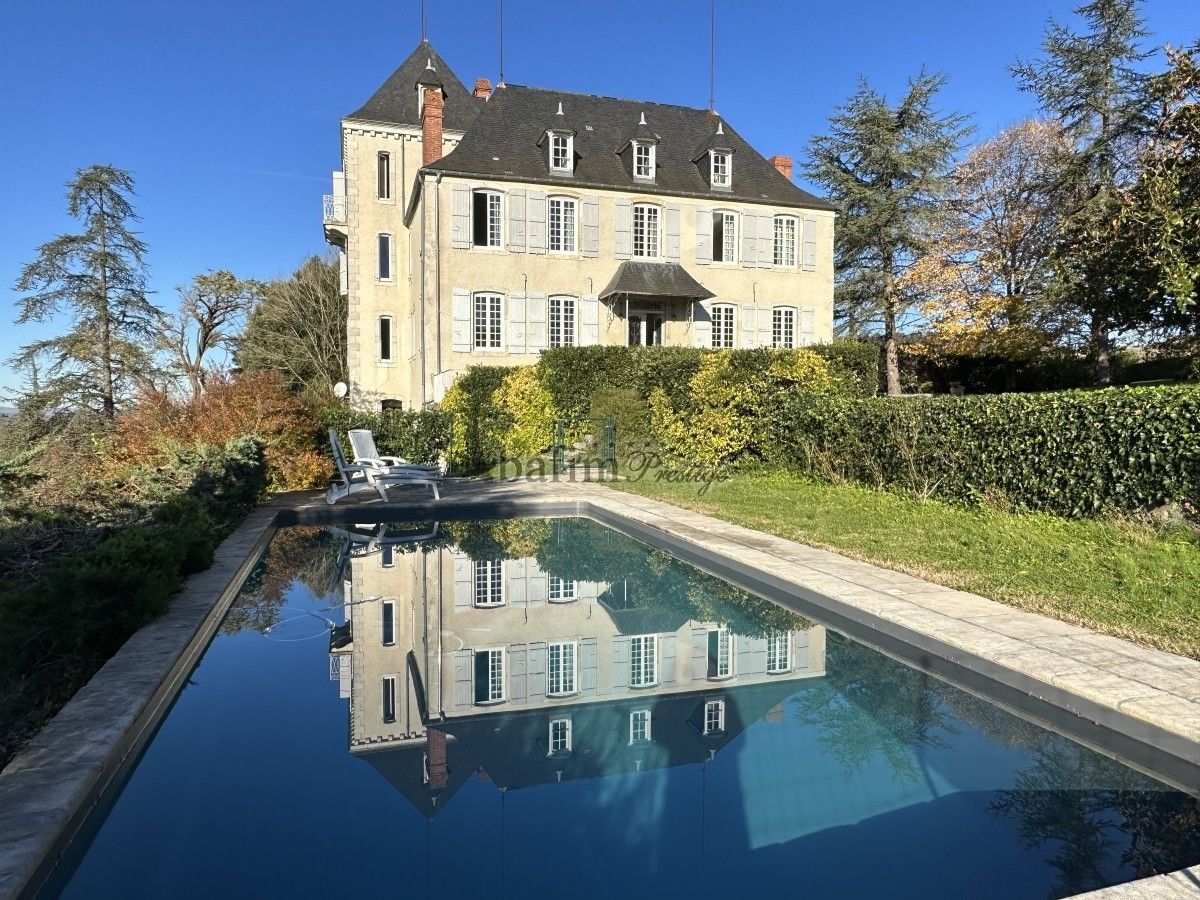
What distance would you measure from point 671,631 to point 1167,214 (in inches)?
534

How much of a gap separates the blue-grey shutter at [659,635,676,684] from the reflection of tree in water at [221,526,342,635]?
10.3 ft

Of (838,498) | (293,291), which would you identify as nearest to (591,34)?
(838,498)

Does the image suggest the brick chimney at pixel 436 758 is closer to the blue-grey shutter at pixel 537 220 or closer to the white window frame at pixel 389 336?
the blue-grey shutter at pixel 537 220

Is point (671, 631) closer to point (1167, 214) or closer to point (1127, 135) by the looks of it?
point (1167, 214)

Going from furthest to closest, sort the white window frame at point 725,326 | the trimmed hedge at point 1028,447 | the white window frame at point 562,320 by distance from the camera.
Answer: the white window frame at point 725,326 → the white window frame at point 562,320 → the trimmed hedge at point 1028,447

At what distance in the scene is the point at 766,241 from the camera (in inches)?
1007

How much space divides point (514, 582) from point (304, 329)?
31.4 metres

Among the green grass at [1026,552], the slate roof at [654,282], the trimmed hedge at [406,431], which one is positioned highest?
the slate roof at [654,282]

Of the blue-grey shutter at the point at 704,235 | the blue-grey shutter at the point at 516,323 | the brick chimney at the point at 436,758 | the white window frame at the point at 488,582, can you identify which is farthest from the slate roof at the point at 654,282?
the brick chimney at the point at 436,758

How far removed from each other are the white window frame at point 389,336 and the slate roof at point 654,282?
875cm

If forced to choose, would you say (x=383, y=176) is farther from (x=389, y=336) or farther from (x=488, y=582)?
(x=488, y=582)

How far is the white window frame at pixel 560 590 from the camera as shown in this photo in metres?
6.82

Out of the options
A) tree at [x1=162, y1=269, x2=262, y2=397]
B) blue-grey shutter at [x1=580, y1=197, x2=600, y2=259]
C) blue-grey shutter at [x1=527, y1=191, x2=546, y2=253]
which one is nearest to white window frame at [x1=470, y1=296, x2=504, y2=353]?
blue-grey shutter at [x1=527, y1=191, x2=546, y2=253]

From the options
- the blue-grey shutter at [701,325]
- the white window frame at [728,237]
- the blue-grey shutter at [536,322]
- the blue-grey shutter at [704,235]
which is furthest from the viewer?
the white window frame at [728,237]
